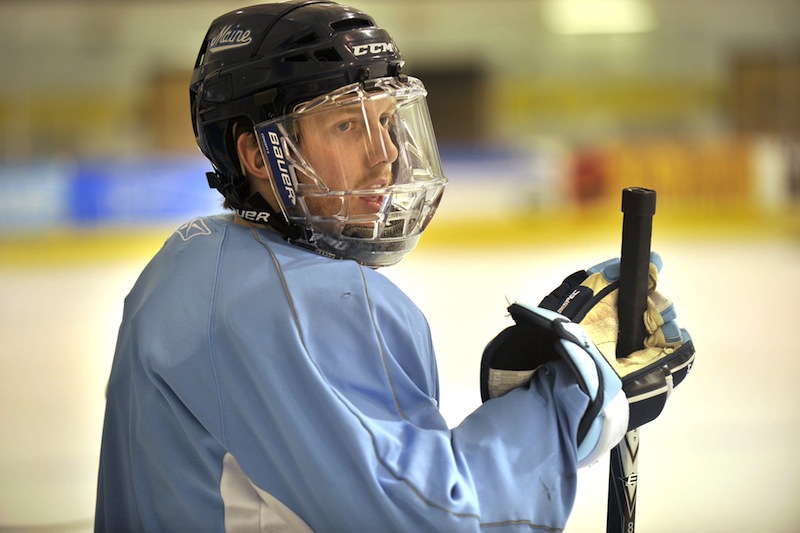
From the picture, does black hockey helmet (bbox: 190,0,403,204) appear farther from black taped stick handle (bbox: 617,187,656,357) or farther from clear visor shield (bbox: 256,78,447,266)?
black taped stick handle (bbox: 617,187,656,357)

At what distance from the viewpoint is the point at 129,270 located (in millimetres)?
6215

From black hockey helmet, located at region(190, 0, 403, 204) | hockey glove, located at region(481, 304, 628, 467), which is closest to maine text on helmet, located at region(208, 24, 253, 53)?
black hockey helmet, located at region(190, 0, 403, 204)

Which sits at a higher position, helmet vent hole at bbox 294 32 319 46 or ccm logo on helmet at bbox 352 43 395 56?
helmet vent hole at bbox 294 32 319 46

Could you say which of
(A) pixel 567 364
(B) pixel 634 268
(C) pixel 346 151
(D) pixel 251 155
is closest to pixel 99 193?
(D) pixel 251 155

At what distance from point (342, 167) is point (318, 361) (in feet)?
1.05

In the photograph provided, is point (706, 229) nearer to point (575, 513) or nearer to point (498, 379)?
point (575, 513)

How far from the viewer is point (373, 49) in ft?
4.43

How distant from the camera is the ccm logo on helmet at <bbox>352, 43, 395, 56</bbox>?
4.35 feet

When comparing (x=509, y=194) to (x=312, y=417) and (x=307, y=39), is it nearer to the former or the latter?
(x=307, y=39)

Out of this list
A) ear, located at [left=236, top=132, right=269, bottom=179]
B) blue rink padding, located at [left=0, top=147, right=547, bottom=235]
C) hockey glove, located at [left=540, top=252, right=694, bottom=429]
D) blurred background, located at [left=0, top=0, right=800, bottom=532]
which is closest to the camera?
hockey glove, located at [left=540, top=252, right=694, bottom=429]

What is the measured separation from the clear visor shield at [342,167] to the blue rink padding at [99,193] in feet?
21.8

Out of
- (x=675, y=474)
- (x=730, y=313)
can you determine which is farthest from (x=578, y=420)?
(x=730, y=313)

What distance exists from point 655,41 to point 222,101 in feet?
30.4

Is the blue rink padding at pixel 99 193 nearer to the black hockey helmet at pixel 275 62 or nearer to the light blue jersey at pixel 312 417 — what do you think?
the black hockey helmet at pixel 275 62
